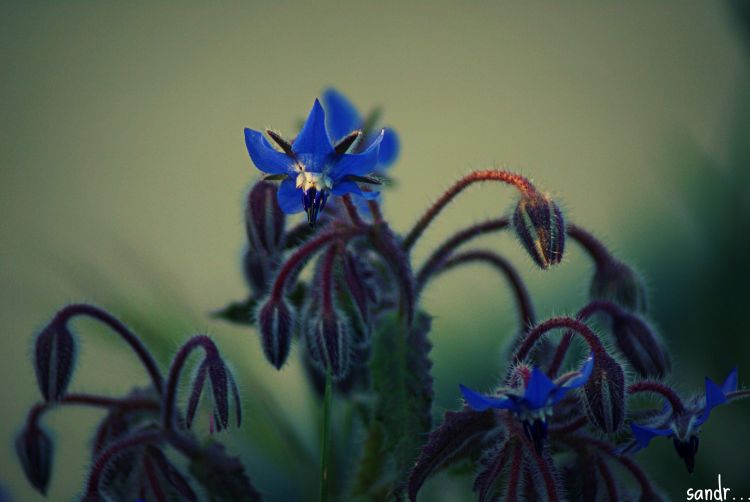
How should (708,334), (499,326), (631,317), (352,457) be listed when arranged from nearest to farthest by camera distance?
(631,317), (352,457), (708,334), (499,326)

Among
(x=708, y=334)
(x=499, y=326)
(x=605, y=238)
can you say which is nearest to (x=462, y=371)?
(x=499, y=326)

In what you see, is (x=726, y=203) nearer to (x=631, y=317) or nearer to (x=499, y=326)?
(x=499, y=326)

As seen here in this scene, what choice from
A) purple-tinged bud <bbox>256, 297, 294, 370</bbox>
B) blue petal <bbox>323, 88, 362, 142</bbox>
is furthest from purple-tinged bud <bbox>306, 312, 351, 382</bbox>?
blue petal <bbox>323, 88, 362, 142</bbox>

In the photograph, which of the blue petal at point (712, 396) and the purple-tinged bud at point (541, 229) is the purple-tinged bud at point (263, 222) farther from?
the blue petal at point (712, 396)

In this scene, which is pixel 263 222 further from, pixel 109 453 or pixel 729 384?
pixel 729 384

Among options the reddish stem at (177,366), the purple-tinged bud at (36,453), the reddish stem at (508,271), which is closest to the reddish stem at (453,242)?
the reddish stem at (508,271)

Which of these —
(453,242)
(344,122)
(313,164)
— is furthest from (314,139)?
(344,122)
